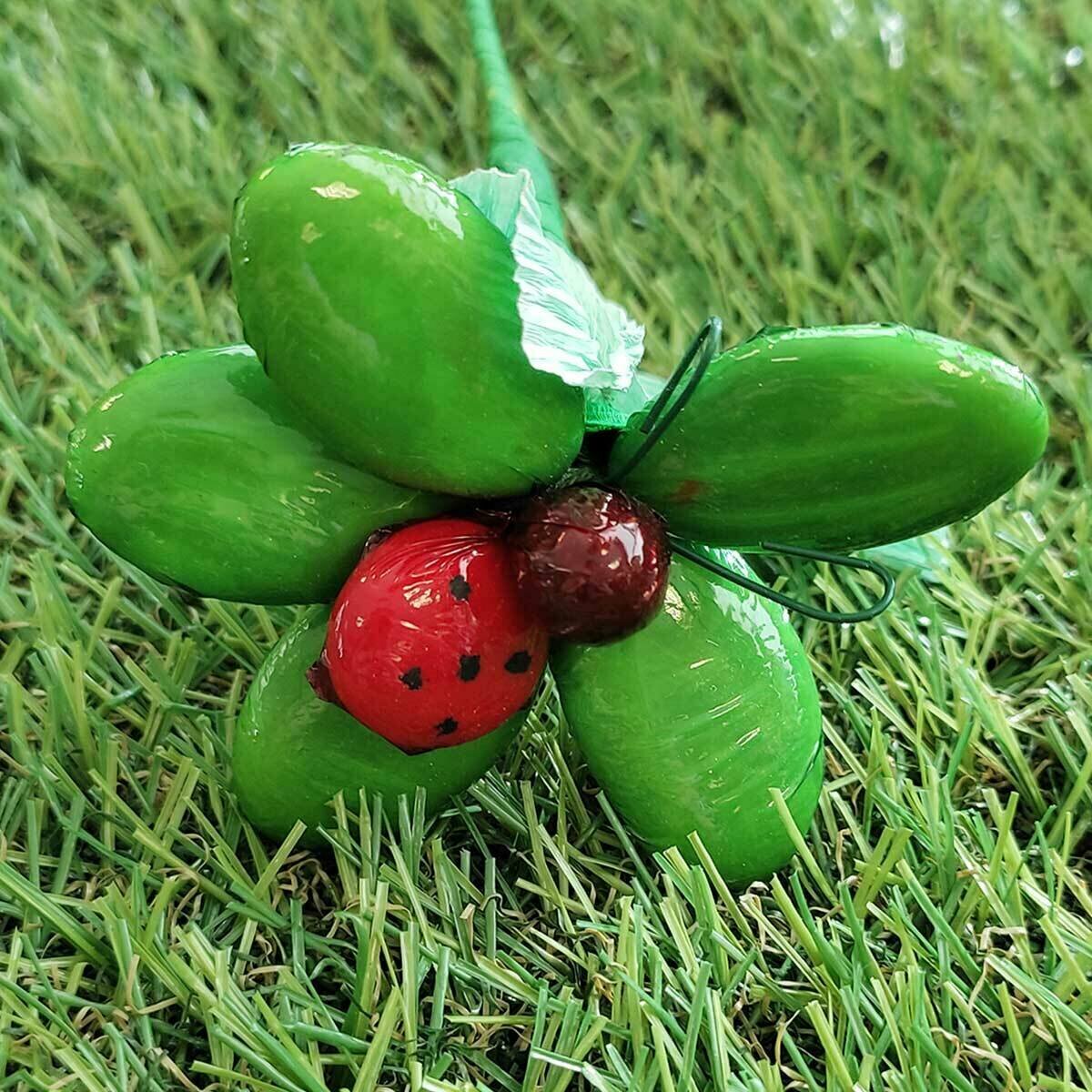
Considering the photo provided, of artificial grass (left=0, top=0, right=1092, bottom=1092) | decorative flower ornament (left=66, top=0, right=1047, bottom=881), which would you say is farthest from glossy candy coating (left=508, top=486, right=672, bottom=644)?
artificial grass (left=0, top=0, right=1092, bottom=1092)

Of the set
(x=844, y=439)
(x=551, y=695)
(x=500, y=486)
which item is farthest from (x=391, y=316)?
(x=551, y=695)

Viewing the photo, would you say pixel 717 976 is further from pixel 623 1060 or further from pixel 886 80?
pixel 886 80

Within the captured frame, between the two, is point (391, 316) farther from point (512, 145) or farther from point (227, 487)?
point (512, 145)

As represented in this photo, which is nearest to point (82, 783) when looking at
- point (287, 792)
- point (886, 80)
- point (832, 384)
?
point (287, 792)

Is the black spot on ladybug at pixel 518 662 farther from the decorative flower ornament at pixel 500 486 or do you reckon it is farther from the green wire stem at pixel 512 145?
the green wire stem at pixel 512 145

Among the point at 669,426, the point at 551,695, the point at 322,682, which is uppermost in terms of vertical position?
the point at 669,426

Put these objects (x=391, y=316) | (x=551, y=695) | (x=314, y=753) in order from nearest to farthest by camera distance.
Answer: (x=391, y=316) < (x=314, y=753) < (x=551, y=695)

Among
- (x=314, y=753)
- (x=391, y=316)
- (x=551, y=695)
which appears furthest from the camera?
(x=551, y=695)
